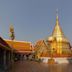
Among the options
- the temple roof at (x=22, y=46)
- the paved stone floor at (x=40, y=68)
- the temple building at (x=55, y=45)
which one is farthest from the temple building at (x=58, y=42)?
the paved stone floor at (x=40, y=68)

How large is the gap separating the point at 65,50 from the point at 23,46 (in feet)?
41.2

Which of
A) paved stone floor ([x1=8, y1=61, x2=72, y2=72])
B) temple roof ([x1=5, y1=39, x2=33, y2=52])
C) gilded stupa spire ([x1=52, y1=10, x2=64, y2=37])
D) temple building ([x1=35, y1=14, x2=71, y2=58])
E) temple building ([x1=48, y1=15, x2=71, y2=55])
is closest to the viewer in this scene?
paved stone floor ([x1=8, y1=61, x2=72, y2=72])

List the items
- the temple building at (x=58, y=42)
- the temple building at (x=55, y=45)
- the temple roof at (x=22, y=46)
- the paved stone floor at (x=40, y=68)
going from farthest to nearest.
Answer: the temple roof at (x=22, y=46) → the temple building at (x=58, y=42) → the temple building at (x=55, y=45) → the paved stone floor at (x=40, y=68)

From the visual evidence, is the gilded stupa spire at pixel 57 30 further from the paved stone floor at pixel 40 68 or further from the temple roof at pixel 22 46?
the paved stone floor at pixel 40 68

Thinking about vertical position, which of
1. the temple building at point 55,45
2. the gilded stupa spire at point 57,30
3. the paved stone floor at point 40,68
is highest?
the gilded stupa spire at point 57,30

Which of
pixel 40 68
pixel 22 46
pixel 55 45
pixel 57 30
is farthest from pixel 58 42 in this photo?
pixel 40 68

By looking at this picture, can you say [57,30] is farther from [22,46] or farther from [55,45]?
[22,46]

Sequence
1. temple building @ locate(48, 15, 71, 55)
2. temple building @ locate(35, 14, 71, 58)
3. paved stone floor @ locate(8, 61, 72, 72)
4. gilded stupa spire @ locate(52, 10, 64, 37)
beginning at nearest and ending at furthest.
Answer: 1. paved stone floor @ locate(8, 61, 72, 72)
2. temple building @ locate(35, 14, 71, 58)
3. temple building @ locate(48, 15, 71, 55)
4. gilded stupa spire @ locate(52, 10, 64, 37)

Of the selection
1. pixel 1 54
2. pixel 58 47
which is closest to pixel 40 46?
pixel 58 47

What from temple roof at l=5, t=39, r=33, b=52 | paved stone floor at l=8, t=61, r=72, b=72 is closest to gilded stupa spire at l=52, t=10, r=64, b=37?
temple roof at l=5, t=39, r=33, b=52

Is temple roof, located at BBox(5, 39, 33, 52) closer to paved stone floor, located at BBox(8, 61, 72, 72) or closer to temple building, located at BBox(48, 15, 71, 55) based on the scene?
temple building, located at BBox(48, 15, 71, 55)

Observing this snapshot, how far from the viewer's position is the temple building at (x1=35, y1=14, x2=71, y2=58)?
55.9 meters

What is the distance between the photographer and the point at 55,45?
60.0 meters

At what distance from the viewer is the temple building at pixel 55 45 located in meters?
55.9
